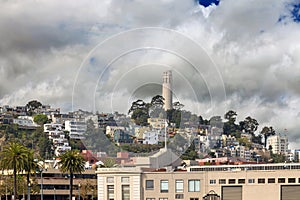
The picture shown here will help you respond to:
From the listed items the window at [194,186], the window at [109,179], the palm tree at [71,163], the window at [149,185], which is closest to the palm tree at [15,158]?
the palm tree at [71,163]

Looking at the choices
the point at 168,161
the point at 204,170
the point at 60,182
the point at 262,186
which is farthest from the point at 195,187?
the point at 60,182

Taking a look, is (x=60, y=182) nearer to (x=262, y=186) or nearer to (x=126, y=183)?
(x=126, y=183)

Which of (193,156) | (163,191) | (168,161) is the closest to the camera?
(163,191)

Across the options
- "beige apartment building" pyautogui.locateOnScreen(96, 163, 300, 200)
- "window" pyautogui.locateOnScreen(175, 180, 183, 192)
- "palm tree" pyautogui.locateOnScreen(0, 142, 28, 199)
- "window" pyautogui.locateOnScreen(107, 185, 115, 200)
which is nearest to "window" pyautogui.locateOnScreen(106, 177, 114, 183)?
"beige apartment building" pyautogui.locateOnScreen(96, 163, 300, 200)

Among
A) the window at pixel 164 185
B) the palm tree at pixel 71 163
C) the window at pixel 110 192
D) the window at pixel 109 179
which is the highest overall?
the palm tree at pixel 71 163

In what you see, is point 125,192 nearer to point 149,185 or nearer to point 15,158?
point 149,185

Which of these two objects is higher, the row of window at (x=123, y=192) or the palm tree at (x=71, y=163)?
the palm tree at (x=71, y=163)

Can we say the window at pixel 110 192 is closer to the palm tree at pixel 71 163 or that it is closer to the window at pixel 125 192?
the window at pixel 125 192

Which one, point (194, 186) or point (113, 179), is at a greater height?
point (113, 179)

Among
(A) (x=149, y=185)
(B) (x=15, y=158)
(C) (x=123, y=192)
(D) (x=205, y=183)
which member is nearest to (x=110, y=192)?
(C) (x=123, y=192)
